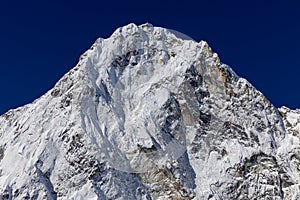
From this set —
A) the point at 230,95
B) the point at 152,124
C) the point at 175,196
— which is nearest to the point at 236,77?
the point at 230,95

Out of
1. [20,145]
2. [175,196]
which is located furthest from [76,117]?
[175,196]

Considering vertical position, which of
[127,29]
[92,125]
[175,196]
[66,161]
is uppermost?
[127,29]

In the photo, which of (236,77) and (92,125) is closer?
(92,125)

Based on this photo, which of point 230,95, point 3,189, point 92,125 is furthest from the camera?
point 230,95

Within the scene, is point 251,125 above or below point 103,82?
below

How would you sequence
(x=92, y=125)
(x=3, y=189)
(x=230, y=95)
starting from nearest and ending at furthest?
(x=3, y=189), (x=92, y=125), (x=230, y=95)

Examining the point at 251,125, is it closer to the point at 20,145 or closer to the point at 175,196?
the point at 175,196
